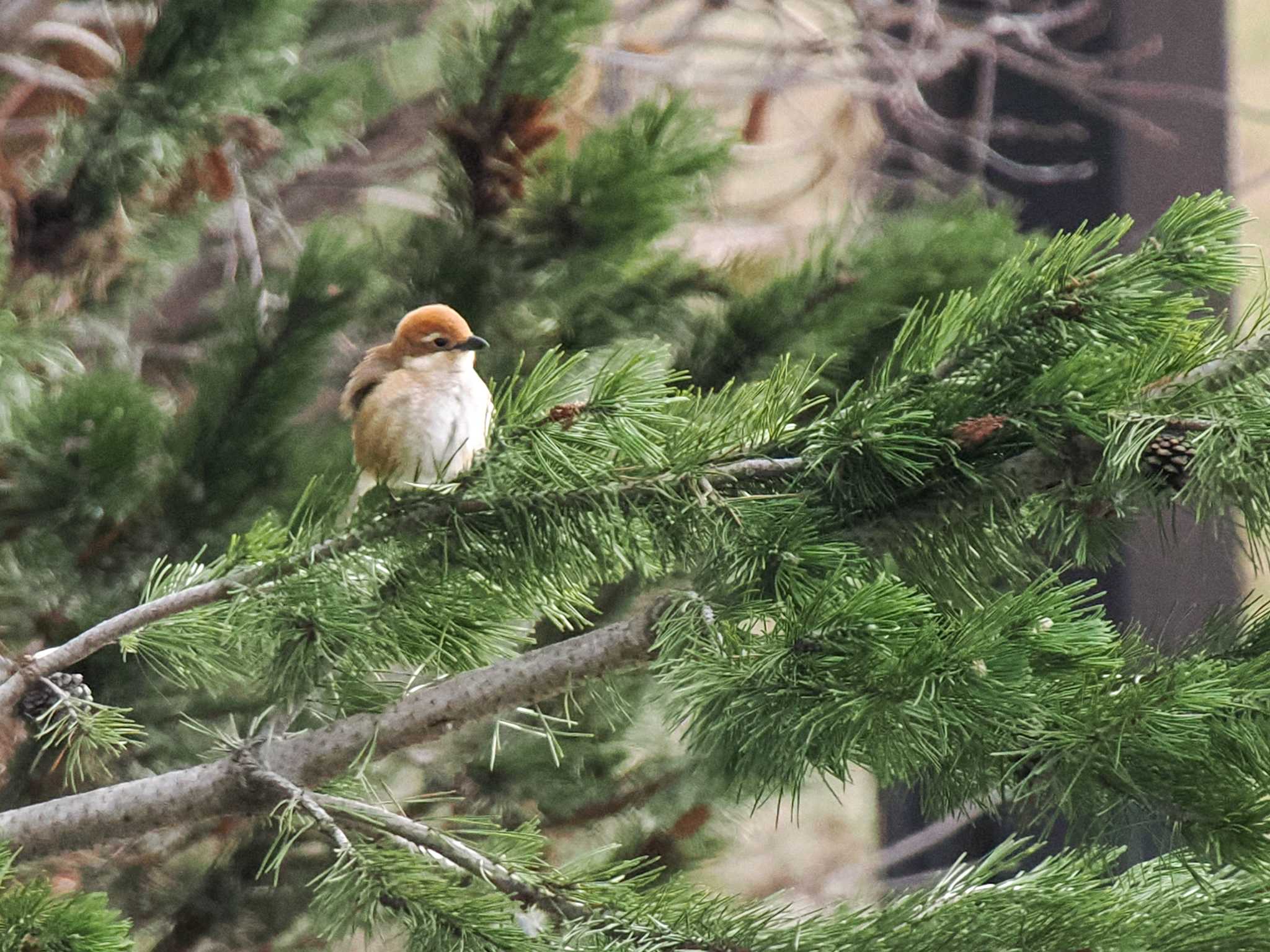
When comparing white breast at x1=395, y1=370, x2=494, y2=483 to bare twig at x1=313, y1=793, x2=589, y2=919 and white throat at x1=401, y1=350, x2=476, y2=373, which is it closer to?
white throat at x1=401, y1=350, x2=476, y2=373

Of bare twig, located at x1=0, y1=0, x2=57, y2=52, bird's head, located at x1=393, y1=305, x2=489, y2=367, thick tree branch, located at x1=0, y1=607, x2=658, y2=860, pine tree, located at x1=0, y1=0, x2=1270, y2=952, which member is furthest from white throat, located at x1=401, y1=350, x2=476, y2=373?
bare twig, located at x1=0, y1=0, x2=57, y2=52

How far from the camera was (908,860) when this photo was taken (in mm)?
2266

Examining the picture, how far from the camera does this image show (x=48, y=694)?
81 centimetres

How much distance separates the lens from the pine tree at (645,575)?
0.57m

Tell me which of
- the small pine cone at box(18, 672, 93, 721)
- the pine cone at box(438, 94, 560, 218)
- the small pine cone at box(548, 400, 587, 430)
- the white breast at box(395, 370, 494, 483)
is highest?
the small pine cone at box(548, 400, 587, 430)

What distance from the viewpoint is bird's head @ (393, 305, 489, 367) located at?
115 centimetres

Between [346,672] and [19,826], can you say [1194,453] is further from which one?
[19,826]

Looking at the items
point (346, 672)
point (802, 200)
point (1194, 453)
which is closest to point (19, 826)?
point (346, 672)

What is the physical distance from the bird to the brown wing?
2 centimetres

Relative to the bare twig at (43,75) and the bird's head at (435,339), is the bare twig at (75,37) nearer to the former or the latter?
the bare twig at (43,75)

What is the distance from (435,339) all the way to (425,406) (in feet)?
0.23

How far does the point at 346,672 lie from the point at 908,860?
1705mm

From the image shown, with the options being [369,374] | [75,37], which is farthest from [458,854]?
[75,37]

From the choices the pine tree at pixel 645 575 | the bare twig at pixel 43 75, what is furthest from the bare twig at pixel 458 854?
the bare twig at pixel 43 75
